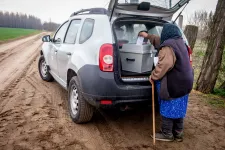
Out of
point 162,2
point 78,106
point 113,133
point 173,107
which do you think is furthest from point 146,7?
point 113,133

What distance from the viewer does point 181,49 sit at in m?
3.09

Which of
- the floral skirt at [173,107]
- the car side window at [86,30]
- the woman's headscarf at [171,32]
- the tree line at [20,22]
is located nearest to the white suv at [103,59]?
the car side window at [86,30]

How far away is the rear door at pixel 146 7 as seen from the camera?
10.9 feet

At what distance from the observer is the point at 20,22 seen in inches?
5502

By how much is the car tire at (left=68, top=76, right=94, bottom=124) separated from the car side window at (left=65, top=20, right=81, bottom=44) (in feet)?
2.95

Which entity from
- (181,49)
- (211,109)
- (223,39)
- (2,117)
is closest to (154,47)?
(181,49)

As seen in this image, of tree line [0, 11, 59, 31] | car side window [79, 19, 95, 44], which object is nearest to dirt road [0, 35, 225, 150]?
car side window [79, 19, 95, 44]

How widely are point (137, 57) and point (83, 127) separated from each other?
1498 millimetres

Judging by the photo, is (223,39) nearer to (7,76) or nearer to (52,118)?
(52,118)

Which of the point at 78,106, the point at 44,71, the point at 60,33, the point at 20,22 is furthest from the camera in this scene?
the point at 20,22

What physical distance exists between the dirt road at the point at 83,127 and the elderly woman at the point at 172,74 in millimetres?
592

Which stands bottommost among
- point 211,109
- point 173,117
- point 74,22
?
point 211,109

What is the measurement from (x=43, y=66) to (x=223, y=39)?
5.01m

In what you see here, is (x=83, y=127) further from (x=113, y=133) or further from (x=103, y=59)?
(x=103, y=59)
